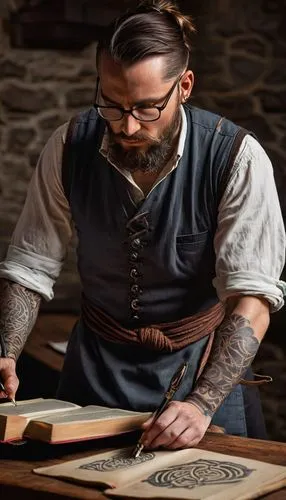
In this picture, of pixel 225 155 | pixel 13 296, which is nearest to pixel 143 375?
pixel 13 296

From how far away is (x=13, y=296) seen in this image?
2.65 metres

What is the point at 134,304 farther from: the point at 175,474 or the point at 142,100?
the point at 175,474

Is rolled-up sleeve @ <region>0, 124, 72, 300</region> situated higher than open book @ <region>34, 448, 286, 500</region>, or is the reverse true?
rolled-up sleeve @ <region>0, 124, 72, 300</region>

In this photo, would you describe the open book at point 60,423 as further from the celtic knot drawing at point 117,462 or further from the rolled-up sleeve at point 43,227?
the rolled-up sleeve at point 43,227

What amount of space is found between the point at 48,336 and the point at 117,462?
11.9 ft

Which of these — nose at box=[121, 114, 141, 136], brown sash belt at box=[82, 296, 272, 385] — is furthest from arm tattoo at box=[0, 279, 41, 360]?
nose at box=[121, 114, 141, 136]

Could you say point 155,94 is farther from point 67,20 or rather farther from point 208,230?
point 67,20

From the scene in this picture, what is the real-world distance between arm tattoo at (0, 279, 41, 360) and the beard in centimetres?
43

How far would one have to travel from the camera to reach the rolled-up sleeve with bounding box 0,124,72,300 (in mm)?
2688

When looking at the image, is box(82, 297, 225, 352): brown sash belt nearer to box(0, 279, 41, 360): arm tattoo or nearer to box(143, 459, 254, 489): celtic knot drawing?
box(0, 279, 41, 360): arm tattoo

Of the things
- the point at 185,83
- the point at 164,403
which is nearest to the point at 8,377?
the point at 164,403

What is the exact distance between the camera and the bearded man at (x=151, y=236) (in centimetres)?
241

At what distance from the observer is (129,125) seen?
2398 mm

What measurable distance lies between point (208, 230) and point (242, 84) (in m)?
4.31
